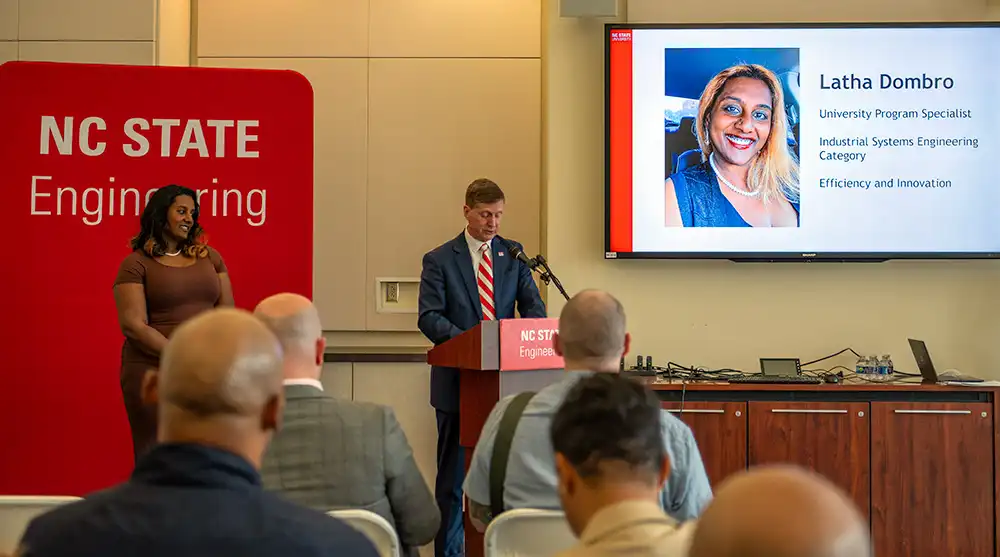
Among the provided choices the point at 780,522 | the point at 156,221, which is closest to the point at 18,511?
the point at 780,522

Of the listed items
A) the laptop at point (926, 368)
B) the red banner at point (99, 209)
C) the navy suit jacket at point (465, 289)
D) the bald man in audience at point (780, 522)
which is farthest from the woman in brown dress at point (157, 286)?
the bald man in audience at point (780, 522)

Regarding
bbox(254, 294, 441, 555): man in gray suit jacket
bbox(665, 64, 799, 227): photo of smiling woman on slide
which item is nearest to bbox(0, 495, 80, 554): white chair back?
bbox(254, 294, 441, 555): man in gray suit jacket

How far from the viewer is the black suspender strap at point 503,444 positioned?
2453 millimetres

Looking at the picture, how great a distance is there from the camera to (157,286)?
4086mm

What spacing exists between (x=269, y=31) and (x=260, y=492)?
16.7 feet

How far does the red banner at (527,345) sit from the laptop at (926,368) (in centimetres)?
216

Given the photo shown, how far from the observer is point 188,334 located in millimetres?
1425

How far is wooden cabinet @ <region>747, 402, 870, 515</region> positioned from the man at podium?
1.14m

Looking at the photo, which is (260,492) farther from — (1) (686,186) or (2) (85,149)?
(1) (686,186)

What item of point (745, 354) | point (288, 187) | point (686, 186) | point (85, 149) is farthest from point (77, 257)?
point (745, 354)

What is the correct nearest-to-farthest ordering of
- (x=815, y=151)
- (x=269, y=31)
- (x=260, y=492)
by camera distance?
(x=260, y=492), (x=815, y=151), (x=269, y=31)

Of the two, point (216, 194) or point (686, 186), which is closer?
point (216, 194)

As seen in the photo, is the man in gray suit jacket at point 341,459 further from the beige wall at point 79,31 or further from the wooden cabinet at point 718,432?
the beige wall at point 79,31

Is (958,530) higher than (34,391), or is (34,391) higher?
(34,391)
